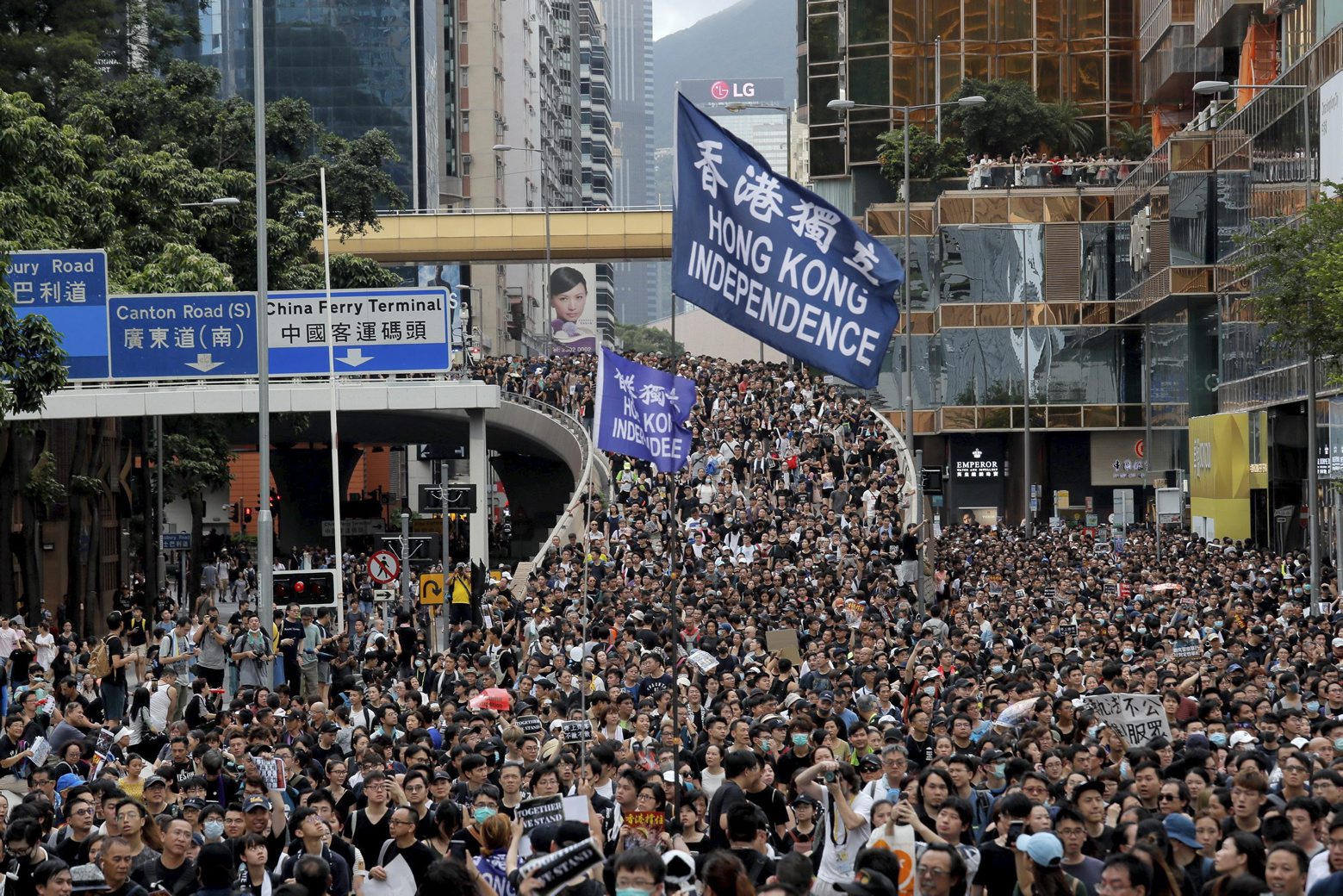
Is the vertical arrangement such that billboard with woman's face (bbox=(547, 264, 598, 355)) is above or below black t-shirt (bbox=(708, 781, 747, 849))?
above

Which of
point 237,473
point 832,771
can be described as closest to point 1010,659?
point 832,771

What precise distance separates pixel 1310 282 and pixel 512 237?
48.5 m

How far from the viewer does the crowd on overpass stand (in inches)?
352

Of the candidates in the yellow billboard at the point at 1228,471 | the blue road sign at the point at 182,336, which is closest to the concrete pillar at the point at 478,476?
the blue road sign at the point at 182,336

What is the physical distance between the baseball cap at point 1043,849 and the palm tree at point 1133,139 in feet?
204

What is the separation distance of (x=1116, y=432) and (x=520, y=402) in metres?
20.5

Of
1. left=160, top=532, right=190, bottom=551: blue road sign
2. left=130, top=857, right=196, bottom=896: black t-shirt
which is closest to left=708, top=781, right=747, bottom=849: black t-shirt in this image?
left=130, top=857, right=196, bottom=896: black t-shirt

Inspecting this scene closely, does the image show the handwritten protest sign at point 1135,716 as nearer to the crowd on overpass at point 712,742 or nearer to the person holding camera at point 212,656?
the crowd on overpass at point 712,742

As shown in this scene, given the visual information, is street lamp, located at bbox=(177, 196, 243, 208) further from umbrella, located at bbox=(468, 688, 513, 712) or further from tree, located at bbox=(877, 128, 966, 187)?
tree, located at bbox=(877, 128, 966, 187)

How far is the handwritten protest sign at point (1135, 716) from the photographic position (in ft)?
44.1

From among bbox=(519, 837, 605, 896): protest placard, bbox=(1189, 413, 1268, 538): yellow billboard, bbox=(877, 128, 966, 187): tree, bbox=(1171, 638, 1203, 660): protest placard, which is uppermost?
bbox=(877, 128, 966, 187): tree

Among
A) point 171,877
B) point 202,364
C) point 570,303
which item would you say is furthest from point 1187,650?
point 570,303

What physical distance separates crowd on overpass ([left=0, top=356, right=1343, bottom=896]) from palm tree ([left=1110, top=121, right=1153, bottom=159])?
39334 millimetres

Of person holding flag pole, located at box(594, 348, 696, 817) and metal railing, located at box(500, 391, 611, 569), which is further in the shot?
metal railing, located at box(500, 391, 611, 569)
